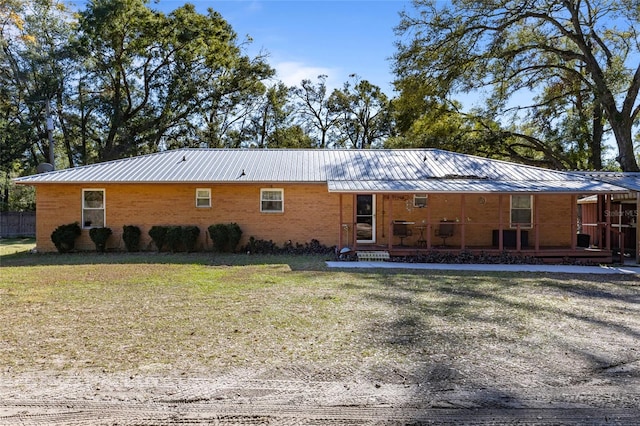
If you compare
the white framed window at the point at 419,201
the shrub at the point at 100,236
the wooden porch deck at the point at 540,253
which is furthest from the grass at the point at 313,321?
the white framed window at the point at 419,201

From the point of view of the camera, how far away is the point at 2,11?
29812 millimetres

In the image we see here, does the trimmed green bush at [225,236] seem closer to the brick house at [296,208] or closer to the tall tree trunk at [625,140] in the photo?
the brick house at [296,208]

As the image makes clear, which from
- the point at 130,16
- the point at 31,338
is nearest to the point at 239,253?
the point at 31,338

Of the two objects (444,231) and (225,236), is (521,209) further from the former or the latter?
(225,236)

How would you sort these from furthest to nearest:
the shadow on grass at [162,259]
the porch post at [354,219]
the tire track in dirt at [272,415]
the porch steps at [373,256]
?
the porch post at [354,219]
the porch steps at [373,256]
the shadow on grass at [162,259]
the tire track in dirt at [272,415]

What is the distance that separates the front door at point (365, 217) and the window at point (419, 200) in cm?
149

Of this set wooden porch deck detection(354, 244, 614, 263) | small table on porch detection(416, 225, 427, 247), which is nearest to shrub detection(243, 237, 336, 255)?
wooden porch deck detection(354, 244, 614, 263)

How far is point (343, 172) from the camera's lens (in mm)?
17438

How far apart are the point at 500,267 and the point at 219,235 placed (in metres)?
9.20

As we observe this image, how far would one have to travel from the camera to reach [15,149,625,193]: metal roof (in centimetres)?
1547

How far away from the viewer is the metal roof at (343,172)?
50.8 ft

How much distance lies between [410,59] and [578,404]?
2279 cm

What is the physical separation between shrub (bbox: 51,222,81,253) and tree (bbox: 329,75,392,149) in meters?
25.5

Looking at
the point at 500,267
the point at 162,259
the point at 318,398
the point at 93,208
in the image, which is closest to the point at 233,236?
the point at 162,259
